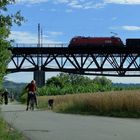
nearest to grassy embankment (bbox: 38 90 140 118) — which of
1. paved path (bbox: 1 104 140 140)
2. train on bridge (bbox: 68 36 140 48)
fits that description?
paved path (bbox: 1 104 140 140)

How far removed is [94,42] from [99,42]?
36.2 inches

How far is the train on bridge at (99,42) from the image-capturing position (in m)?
95.1

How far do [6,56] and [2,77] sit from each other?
598 mm

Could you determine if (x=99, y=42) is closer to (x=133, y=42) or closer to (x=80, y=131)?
(x=133, y=42)

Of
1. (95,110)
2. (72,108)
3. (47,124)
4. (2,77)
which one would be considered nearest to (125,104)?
(95,110)

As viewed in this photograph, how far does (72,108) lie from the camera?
30062mm

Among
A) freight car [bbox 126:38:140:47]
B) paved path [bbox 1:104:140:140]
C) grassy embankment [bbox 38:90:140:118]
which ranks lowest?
paved path [bbox 1:104:140:140]

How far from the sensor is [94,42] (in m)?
96.2

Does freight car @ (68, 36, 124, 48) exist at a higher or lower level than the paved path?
higher

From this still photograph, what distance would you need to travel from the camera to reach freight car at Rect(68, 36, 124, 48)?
95.2m

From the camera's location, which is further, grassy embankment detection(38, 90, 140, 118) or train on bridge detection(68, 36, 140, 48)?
train on bridge detection(68, 36, 140, 48)

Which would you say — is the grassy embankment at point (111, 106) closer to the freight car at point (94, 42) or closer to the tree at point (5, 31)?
the tree at point (5, 31)

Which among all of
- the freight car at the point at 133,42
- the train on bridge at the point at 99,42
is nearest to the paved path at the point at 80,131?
the train on bridge at the point at 99,42

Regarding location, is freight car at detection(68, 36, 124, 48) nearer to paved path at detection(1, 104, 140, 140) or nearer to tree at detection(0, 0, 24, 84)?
paved path at detection(1, 104, 140, 140)
